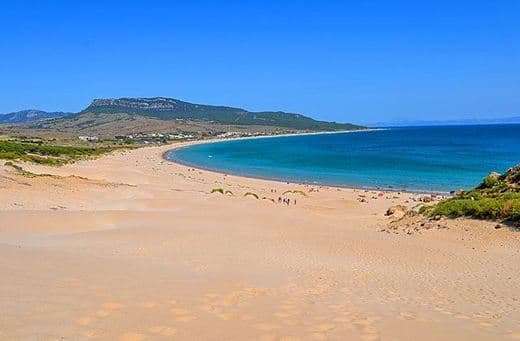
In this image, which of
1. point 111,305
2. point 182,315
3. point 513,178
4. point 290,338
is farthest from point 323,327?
point 513,178

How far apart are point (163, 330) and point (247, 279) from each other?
148 inches

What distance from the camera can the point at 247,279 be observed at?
9859mm

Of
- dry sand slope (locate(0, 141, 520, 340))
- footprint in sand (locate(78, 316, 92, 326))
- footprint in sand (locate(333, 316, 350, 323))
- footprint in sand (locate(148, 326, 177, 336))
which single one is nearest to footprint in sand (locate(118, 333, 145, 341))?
dry sand slope (locate(0, 141, 520, 340))

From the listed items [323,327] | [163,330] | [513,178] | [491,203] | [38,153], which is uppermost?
[38,153]

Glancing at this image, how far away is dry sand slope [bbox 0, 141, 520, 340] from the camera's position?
21.5 ft

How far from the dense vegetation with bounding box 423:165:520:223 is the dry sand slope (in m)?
0.85

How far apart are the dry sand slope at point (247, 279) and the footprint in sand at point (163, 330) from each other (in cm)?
3

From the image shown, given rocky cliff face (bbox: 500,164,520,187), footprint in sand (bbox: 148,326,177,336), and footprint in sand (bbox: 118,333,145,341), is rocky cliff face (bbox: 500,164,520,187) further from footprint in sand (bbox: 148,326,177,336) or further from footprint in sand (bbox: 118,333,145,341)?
footprint in sand (bbox: 118,333,145,341)

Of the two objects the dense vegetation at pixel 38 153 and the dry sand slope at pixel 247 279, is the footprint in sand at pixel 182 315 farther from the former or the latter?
the dense vegetation at pixel 38 153

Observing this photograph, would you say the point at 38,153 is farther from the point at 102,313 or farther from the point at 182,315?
the point at 182,315

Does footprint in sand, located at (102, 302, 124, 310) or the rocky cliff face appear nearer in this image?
footprint in sand, located at (102, 302, 124, 310)

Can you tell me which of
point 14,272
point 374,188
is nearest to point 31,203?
point 14,272

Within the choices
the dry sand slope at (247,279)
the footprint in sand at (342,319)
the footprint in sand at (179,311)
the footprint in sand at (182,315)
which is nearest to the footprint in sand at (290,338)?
the dry sand slope at (247,279)

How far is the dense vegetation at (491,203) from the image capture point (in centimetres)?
1614
